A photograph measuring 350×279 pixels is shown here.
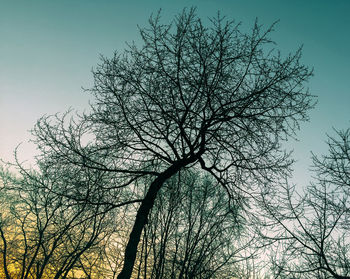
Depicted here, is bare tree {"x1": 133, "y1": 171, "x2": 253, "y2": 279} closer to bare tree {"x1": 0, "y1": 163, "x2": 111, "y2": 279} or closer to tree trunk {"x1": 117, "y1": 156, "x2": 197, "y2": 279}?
tree trunk {"x1": 117, "y1": 156, "x2": 197, "y2": 279}

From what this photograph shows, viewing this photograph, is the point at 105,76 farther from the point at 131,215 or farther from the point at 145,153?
the point at 131,215

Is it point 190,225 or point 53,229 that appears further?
point 53,229

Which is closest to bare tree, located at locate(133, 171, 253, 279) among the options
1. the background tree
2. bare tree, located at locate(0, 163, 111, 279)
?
the background tree

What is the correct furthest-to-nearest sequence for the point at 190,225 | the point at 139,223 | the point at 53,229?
1. the point at 53,229
2. the point at 190,225
3. the point at 139,223

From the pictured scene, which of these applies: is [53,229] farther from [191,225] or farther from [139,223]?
[139,223]

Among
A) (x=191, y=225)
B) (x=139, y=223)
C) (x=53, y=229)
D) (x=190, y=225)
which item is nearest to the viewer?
(x=139, y=223)

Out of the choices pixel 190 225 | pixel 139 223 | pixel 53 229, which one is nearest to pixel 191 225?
pixel 190 225

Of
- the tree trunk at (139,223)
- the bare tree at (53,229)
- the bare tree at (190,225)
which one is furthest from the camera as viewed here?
the bare tree at (53,229)

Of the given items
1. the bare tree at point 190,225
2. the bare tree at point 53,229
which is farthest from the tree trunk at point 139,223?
the bare tree at point 53,229

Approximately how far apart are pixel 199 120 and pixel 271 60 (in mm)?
1763

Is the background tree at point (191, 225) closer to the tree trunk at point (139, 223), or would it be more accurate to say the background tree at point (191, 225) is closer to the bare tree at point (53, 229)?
the tree trunk at point (139, 223)

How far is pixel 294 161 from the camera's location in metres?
4.63

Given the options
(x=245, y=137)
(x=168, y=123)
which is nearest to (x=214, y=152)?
(x=245, y=137)

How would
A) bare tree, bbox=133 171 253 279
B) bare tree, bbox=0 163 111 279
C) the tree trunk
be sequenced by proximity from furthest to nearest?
1. bare tree, bbox=0 163 111 279
2. bare tree, bbox=133 171 253 279
3. the tree trunk
